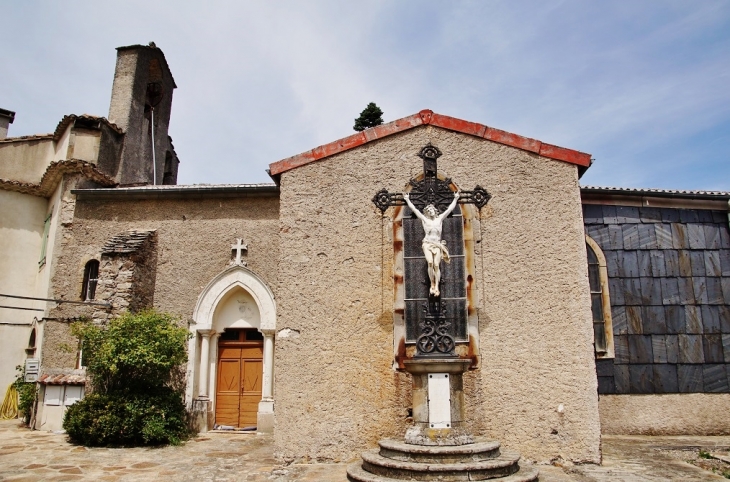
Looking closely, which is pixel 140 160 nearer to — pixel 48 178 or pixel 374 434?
pixel 48 178

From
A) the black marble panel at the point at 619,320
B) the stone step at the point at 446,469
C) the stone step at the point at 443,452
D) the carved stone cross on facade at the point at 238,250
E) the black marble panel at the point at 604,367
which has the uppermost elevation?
the carved stone cross on facade at the point at 238,250

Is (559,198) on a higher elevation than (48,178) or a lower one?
lower

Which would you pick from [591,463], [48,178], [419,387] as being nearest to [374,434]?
[419,387]

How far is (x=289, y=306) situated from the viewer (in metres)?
7.65

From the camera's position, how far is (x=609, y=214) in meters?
10.4

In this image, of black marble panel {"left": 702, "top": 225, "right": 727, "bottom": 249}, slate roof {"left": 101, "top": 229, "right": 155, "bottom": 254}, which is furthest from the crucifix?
slate roof {"left": 101, "top": 229, "right": 155, "bottom": 254}

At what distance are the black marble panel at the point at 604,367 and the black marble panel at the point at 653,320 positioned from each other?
908 millimetres

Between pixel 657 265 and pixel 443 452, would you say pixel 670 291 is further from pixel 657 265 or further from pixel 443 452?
pixel 443 452

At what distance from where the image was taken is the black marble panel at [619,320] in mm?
9922

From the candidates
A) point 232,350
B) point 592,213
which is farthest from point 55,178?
point 592,213

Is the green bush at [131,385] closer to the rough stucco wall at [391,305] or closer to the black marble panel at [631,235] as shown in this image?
the rough stucco wall at [391,305]

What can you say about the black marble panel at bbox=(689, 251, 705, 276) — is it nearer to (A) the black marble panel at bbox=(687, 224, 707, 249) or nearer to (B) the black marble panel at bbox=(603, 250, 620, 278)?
(A) the black marble panel at bbox=(687, 224, 707, 249)

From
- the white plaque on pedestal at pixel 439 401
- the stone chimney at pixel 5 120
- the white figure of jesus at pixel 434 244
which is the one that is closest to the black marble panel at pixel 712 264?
the white figure of jesus at pixel 434 244

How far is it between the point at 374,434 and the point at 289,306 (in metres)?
2.08
